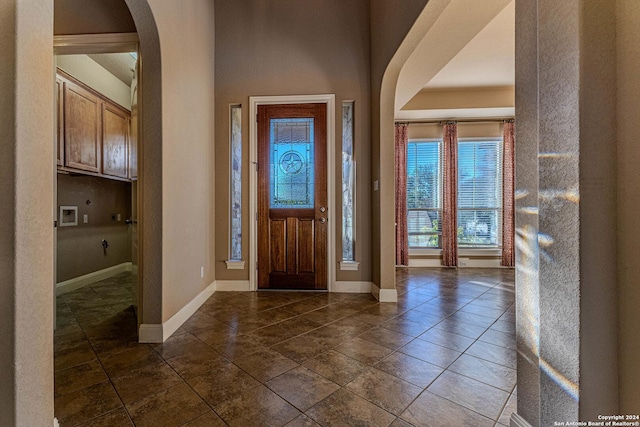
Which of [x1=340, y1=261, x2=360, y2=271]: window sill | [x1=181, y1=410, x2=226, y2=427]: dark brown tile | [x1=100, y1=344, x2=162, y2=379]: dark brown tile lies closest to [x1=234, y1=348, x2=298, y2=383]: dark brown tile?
[x1=181, y1=410, x2=226, y2=427]: dark brown tile

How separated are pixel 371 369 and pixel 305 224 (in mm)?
1989

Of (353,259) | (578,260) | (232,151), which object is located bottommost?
(353,259)

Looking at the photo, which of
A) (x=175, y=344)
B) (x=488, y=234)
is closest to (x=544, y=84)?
(x=175, y=344)

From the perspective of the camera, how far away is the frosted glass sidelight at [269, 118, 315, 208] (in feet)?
11.3

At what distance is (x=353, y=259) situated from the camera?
11.2 feet

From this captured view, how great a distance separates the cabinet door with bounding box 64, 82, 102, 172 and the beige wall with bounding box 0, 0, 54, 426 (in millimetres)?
2645

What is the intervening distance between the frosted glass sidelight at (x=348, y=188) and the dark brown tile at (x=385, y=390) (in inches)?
73.1

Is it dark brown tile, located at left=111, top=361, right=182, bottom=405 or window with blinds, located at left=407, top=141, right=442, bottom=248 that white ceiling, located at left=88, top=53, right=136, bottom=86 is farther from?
window with blinds, located at left=407, top=141, right=442, bottom=248

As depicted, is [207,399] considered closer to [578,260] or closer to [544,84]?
[578,260]

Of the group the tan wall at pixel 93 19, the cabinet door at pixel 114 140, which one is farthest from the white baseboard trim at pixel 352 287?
the cabinet door at pixel 114 140

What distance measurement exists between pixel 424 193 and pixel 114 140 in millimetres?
5162

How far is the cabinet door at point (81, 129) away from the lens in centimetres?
305

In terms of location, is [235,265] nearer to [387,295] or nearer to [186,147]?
[186,147]

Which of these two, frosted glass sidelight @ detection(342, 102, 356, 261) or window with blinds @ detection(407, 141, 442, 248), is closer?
frosted glass sidelight @ detection(342, 102, 356, 261)
